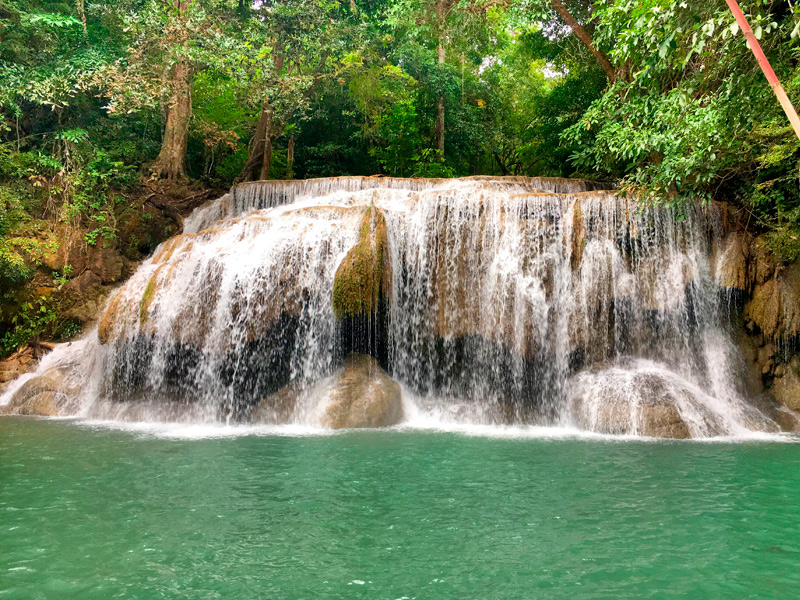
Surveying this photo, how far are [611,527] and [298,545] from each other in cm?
251

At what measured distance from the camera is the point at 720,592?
12.3 feet

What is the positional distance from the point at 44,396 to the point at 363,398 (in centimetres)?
630

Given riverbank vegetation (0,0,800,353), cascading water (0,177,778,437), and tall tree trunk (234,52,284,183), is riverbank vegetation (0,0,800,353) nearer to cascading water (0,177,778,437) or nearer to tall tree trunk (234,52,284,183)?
tall tree trunk (234,52,284,183)

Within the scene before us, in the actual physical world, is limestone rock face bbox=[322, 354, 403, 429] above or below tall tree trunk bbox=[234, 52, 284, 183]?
below

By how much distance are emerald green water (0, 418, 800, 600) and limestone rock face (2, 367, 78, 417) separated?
3528 millimetres

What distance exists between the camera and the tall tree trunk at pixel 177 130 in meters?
16.4

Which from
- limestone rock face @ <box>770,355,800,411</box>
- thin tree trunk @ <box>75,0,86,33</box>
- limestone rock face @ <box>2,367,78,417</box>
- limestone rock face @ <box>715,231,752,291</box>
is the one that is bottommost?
limestone rock face @ <box>2,367,78,417</box>

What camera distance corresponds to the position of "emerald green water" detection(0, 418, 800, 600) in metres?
3.87

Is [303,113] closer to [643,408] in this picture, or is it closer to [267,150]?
[267,150]

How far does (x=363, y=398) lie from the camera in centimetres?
1012

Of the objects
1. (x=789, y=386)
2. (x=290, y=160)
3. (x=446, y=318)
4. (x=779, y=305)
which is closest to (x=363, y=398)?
(x=446, y=318)

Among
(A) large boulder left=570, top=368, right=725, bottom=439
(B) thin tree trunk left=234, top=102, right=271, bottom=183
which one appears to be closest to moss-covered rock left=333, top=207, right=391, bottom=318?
(A) large boulder left=570, top=368, right=725, bottom=439

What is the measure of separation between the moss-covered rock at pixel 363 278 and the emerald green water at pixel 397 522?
3235mm

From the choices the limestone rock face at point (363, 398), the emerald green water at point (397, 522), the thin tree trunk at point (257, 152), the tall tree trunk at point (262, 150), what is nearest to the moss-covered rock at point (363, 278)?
the limestone rock face at point (363, 398)
